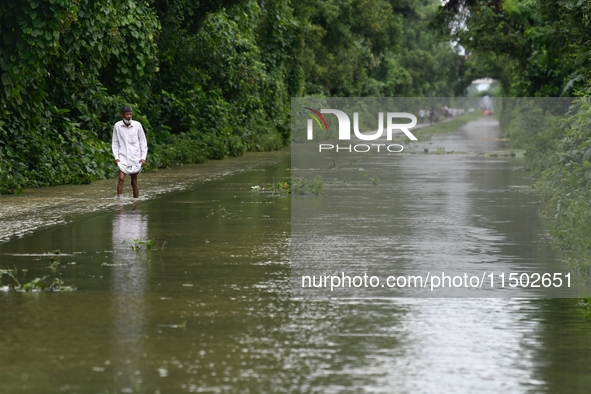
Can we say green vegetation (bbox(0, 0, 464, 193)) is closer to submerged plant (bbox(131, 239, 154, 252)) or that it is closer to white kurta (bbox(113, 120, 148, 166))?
white kurta (bbox(113, 120, 148, 166))

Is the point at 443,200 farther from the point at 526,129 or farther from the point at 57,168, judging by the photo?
the point at 526,129

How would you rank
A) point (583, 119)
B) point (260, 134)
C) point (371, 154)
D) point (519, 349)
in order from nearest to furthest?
point (519, 349), point (583, 119), point (371, 154), point (260, 134)

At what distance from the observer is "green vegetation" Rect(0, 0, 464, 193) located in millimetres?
21531

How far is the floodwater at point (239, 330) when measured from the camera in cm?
686

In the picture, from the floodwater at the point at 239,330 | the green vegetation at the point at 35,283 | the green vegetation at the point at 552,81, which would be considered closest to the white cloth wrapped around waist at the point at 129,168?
the floodwater at the point at 239,330

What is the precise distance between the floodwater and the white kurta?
6.06 metres

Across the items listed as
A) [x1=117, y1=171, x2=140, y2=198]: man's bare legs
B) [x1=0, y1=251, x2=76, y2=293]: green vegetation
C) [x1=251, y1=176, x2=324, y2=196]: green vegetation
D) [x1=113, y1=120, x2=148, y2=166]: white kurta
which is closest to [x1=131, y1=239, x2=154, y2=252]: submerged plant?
[x1=0, y1=251, x2=76, y2=293]: green vegetation

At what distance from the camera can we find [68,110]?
1024 inches

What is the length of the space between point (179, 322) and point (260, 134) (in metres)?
37.2

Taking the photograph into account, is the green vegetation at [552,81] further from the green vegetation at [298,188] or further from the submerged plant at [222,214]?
the submerged plant at [222,214]

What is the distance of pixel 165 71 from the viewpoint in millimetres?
36719

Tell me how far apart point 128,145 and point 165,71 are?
16338mm

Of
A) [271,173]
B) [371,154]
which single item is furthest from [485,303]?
[371,154]

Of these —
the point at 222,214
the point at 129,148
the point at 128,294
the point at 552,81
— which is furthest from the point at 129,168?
the point at 552,81
